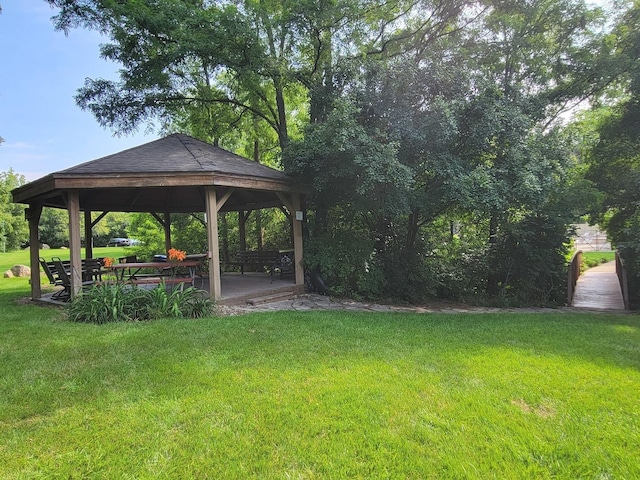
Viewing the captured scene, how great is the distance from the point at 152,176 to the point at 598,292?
42.1 feet

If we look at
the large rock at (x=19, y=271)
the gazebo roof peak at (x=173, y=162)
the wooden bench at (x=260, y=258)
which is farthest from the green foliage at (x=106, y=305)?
the large rock at (x=19, y=271)

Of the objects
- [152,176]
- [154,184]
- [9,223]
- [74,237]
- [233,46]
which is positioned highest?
[233,46]

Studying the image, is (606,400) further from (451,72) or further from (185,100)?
(185,100)

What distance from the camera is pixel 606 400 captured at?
10.3 feet

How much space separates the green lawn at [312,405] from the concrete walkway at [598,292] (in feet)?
18.0

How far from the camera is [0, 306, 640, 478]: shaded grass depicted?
228 cm

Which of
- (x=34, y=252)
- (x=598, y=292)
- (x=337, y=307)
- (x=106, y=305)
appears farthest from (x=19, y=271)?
(x=598, y=292)

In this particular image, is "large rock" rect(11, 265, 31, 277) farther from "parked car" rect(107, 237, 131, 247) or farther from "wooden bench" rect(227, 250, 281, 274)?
"parked car" rect(107, 237, 131, 247)

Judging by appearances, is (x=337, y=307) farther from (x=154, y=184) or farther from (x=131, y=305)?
(x=154, y=184)

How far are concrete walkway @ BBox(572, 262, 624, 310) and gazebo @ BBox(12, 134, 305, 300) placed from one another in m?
7.86

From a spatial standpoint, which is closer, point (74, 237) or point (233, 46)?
point (74, 237)

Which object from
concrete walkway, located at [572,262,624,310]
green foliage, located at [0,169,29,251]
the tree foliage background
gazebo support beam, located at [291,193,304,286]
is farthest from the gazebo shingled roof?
green foliage, located at [0,169,29,251]

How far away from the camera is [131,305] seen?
602cm

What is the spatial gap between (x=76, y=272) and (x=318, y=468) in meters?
6.33
